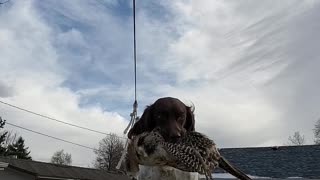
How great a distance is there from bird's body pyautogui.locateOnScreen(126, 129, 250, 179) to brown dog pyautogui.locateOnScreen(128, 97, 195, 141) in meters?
0.05

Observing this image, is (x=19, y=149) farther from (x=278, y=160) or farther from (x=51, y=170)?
(x=278, y=160)

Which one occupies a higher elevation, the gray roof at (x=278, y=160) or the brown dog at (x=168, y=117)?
the gray roof at (x=278, y=160)

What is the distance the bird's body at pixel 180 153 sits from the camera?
8.52 feet

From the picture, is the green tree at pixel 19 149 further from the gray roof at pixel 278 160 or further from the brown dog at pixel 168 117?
the brown dog at pixel 168 117

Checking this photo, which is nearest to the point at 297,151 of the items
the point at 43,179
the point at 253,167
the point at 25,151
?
the point at 253,167

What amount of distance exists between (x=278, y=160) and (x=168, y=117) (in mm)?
16920

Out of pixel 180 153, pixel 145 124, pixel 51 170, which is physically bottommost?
pixel 180 153

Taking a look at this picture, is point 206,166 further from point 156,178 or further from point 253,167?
point 253,167

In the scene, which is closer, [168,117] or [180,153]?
[180,153]

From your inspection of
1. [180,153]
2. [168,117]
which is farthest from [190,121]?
[180,153]

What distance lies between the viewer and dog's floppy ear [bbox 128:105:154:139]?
2938mm

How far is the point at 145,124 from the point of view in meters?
2.98

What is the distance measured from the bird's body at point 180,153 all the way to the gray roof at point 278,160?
14.8 meters

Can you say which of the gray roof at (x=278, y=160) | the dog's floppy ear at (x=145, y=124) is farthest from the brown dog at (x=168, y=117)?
the gray roof at (x=278, y=160)
